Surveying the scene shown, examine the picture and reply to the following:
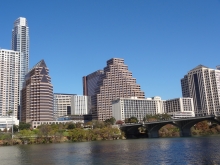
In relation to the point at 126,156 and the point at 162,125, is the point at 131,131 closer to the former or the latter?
the point at 162,125

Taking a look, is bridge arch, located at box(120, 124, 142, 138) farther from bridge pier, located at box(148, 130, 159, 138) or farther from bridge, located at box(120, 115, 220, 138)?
bridge pier, located at box(148, 130, 159, 138)

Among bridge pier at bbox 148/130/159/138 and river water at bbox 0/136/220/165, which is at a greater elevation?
river water at bbox 0/136/220/165

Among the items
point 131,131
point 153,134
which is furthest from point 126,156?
point 131,131

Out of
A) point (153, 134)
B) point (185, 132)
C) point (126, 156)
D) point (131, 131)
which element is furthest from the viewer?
point (131, 131)

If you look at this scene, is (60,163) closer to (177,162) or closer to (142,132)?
(177,162)

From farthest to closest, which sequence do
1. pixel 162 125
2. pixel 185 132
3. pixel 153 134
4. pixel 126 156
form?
1. pixel 153 134
2. pixel 162 125
3. pixel 185 132
4. pixel 126 156

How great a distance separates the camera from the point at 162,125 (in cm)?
16025

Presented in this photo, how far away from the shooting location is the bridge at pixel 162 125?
133750mm

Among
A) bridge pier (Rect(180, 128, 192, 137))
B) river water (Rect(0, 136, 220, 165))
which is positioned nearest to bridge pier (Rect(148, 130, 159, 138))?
bridge pier (Rect(180, 128, 192, 137))

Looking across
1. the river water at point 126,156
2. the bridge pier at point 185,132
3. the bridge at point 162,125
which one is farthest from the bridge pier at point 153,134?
the river water at point 126,156

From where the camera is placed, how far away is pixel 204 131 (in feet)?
555

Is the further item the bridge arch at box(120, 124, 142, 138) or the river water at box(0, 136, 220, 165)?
the bridge arch at box(120, 124, 142, 138)

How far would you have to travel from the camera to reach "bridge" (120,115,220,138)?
5266 inches

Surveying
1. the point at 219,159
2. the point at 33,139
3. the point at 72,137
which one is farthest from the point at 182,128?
the point at 219,159
